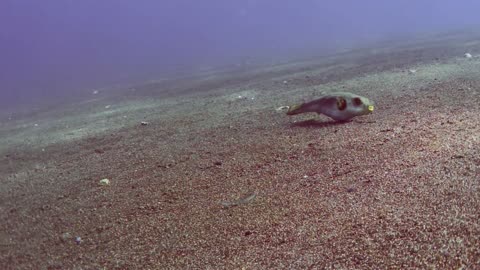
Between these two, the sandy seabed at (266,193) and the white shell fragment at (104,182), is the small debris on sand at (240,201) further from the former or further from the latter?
the white shell fragment at (104,182)

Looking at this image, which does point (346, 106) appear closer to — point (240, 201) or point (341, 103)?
point (341, 103)

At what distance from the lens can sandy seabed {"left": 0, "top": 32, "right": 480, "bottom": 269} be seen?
2336 mm

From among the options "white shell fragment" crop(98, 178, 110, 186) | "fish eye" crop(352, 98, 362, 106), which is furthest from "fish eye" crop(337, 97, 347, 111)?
"white shell fragment" crop(98, 178, 110, 186)

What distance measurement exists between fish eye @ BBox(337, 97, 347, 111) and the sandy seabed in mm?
228

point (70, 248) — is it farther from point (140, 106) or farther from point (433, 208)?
point (140, 106)

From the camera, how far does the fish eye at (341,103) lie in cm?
476

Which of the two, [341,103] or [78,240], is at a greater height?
[341,103]

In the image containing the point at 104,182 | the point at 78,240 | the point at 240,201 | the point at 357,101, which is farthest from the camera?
the point at 357,101

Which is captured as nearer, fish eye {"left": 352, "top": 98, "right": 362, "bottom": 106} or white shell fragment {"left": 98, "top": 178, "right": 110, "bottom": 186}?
white shell fragment {"left": 98, "top": 178, "right": 110, "bottom": 186}

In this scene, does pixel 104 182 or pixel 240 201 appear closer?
pixel 240 201

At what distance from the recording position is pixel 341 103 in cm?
478

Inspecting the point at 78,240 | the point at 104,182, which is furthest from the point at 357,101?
the point at 78,240

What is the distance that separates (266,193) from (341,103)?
1988 mm

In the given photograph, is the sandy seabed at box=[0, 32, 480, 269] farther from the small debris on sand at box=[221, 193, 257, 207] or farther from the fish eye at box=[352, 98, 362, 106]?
the fish eye at box=[352, 98, 362, 106]
